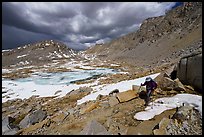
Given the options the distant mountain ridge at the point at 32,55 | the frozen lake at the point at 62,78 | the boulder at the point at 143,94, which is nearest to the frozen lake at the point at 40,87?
the frozen lake at the point at 62,78

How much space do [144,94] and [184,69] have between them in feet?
8.01

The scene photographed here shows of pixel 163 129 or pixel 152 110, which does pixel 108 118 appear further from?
pixel 163 129

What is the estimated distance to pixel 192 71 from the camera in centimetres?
922

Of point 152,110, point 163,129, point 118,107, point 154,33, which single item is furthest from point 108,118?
point 154,33

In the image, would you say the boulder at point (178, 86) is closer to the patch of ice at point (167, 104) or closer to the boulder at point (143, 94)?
the patch of ice at point (167, 104)

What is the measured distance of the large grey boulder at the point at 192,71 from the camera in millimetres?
8761

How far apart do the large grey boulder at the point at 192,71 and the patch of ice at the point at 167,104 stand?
1.06 meters

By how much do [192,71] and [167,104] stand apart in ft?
7.87

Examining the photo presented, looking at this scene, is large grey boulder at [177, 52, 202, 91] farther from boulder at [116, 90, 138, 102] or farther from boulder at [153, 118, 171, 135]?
boulder at [153, 118, 171, 135]

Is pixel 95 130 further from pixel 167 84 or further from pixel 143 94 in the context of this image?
pixel 167 84

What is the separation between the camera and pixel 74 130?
7598mm

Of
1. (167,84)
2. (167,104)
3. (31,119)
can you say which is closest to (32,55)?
(31,119)

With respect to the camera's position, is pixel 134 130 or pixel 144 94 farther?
pixel 144 94

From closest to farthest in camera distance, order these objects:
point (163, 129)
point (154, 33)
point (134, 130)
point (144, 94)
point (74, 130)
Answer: point (163, 129) < point (134, 130) < point (74, 130) < point (144, 94) < point (154, 33)
